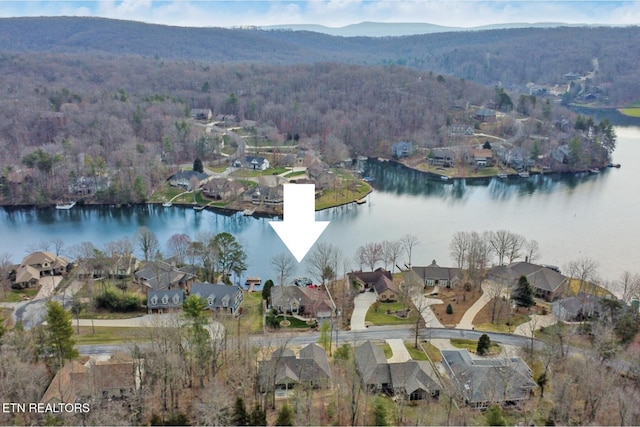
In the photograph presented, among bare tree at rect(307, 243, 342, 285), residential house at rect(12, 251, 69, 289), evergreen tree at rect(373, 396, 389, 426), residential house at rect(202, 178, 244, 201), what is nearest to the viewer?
evergreen tree at rect(373, 396, 389, 426)

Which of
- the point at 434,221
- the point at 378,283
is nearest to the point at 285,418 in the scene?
the point at 378,283

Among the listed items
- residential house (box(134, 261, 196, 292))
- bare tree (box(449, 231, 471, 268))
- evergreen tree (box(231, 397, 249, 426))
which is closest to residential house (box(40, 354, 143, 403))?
evergreen tree (box(231, 397, 249, 426))

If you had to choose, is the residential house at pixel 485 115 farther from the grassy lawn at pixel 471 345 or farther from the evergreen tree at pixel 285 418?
the evergreen tree at pixel 285 418

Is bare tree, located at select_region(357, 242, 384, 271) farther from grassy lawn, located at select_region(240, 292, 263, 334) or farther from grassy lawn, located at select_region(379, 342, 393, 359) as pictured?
grassy lawn, located at select_region(379, 342, 393, 359)

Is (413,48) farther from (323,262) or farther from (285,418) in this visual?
(285,418)

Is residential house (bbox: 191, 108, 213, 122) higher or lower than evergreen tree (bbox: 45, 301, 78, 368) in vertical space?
higher

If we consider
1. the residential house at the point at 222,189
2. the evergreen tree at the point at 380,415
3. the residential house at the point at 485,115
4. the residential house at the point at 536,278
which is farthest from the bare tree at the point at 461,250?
the residential house at the point at 485,115

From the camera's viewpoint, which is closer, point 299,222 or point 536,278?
point 299,222
